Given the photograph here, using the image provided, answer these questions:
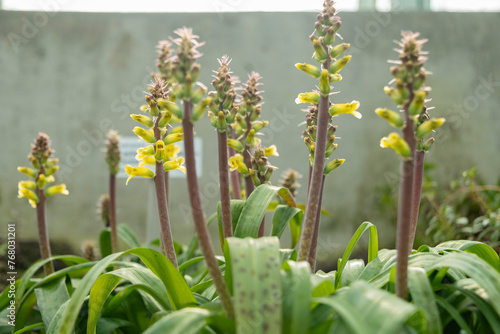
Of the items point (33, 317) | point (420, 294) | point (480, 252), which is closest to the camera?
point (420, 294)

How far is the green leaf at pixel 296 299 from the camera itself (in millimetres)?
945

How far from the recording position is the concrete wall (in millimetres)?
5207

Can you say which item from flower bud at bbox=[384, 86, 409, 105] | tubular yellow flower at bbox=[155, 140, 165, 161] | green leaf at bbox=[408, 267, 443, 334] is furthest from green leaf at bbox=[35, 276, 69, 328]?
flower bud at bbox=[384, 86, 409, 105]

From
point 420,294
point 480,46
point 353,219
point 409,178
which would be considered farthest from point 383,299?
point 480,46

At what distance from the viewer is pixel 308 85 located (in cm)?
520

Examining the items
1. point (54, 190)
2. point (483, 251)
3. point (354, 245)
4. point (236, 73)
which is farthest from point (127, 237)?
point (236, 73)

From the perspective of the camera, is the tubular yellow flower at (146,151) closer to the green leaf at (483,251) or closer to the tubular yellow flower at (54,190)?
the tubular yellow flower at (54,190)

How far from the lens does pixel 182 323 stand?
949mm

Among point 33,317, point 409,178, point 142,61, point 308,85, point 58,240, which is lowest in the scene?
point 58,240

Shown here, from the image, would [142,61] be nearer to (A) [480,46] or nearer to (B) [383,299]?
(A) [480,46]

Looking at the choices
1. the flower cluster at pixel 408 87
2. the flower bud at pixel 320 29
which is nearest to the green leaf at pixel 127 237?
the flower bud at pixel 320 29

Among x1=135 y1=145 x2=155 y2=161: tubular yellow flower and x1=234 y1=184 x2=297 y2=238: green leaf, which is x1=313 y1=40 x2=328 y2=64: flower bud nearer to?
x1=234 y1=184 x2=297 y2=238: green leaf

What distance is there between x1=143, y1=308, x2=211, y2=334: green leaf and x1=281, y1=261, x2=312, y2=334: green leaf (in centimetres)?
17

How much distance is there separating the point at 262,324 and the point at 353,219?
4.48m
